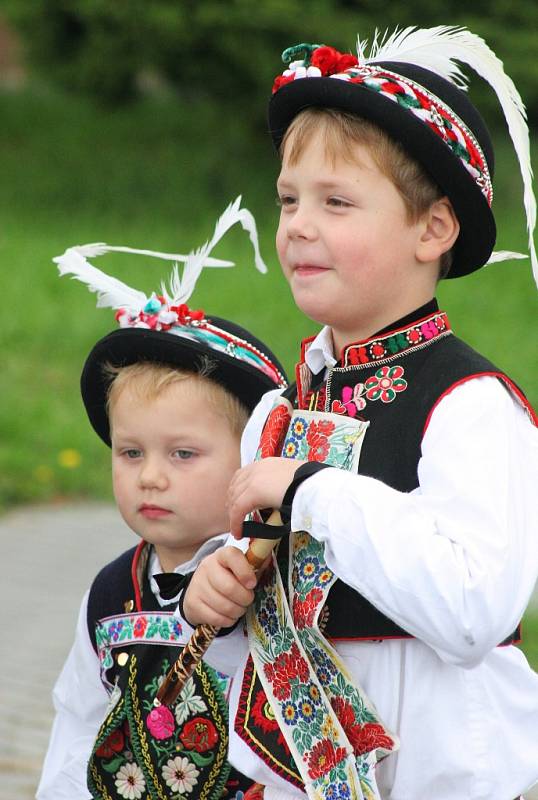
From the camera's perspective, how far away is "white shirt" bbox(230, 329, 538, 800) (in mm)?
1896

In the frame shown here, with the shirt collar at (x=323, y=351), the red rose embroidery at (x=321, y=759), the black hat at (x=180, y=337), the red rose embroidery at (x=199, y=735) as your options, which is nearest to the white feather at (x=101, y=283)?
the black hat at (x=180, y=337)

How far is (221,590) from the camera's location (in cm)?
217

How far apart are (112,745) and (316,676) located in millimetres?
806

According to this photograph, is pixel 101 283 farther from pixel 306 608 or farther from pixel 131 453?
pixel 306 608

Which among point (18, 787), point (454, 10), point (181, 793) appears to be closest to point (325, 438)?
point (181, 793)

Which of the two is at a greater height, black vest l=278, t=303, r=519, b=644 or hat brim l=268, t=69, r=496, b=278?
hat brim l=268, t=69, r=496, b=278

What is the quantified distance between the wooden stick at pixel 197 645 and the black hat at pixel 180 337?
70cm

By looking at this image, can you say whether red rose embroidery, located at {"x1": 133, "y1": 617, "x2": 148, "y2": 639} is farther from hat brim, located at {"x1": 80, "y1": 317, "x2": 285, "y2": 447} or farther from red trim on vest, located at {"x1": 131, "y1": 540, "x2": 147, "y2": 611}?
hat brim, located at {"x1": 80, "y1": 317, "x2": 285, "y2": 447}

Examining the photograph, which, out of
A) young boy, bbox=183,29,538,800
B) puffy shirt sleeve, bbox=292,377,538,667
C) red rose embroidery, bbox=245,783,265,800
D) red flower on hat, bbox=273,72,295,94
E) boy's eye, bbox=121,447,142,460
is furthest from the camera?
boy's eye, bbox=121,447,142,460

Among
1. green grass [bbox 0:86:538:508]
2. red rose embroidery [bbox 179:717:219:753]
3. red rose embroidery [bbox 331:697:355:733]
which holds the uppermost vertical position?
green grass [bbox 0:86:538:508]

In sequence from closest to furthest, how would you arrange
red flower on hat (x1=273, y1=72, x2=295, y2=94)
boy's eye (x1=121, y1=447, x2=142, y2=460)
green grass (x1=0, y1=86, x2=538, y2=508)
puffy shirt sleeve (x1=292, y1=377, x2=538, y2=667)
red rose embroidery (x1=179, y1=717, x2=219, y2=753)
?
puffy shirt sleeve (x1=292, y1=377, x2=538, y2=667) < red flower on hat (x1=273, y1=72, x2=295, y2=94) < red rose embroidery (x1=179, y1=717, x2=219, y2=753) < boy's eye (x1=121, y1=447, x2=142, y2=460) < green grass (x1=0, y1=86, x2=538, y2=508)

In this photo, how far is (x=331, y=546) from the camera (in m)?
1.96

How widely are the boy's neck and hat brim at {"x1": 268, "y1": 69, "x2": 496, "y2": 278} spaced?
0.13 m

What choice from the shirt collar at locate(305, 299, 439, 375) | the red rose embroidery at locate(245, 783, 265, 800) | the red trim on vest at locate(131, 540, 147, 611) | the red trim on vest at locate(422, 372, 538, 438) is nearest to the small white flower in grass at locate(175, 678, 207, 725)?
the red trim on vest at locate(131, 540, 147, 611)
